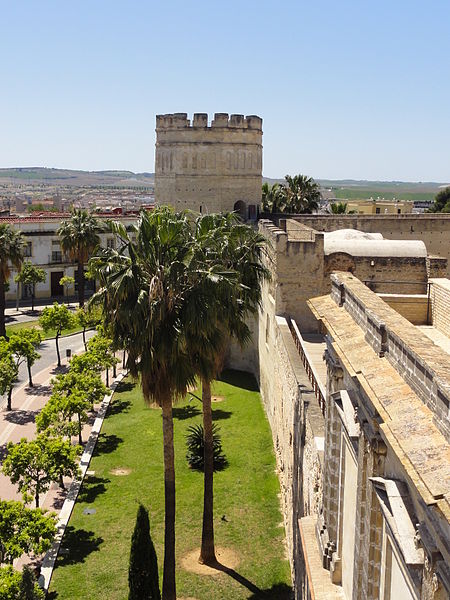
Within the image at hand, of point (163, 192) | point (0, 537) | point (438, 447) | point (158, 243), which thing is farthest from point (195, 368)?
point (163, 192)

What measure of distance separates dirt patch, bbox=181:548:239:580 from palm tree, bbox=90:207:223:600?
1.62 meters

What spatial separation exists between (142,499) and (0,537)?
5936mm

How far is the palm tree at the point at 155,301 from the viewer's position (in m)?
13.0

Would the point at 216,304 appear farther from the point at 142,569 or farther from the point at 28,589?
the point at 28,589

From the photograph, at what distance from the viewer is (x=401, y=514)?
616cm

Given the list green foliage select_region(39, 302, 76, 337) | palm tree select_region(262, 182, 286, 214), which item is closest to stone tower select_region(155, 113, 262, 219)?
green foliage select_region(39, 302, 76, 337)

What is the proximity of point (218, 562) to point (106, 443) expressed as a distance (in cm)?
859

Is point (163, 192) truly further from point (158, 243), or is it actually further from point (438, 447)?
point (438, 447)

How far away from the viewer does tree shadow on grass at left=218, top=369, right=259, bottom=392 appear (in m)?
29.9

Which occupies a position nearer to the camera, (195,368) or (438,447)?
(438,447)

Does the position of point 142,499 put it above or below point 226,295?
below

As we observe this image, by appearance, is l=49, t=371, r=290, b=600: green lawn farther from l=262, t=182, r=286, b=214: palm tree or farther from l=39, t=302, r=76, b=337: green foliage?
l=262, t=182, r=286, b=214: palm tree

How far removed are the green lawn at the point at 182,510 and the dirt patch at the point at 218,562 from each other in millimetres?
130

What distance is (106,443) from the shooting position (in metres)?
23.6
